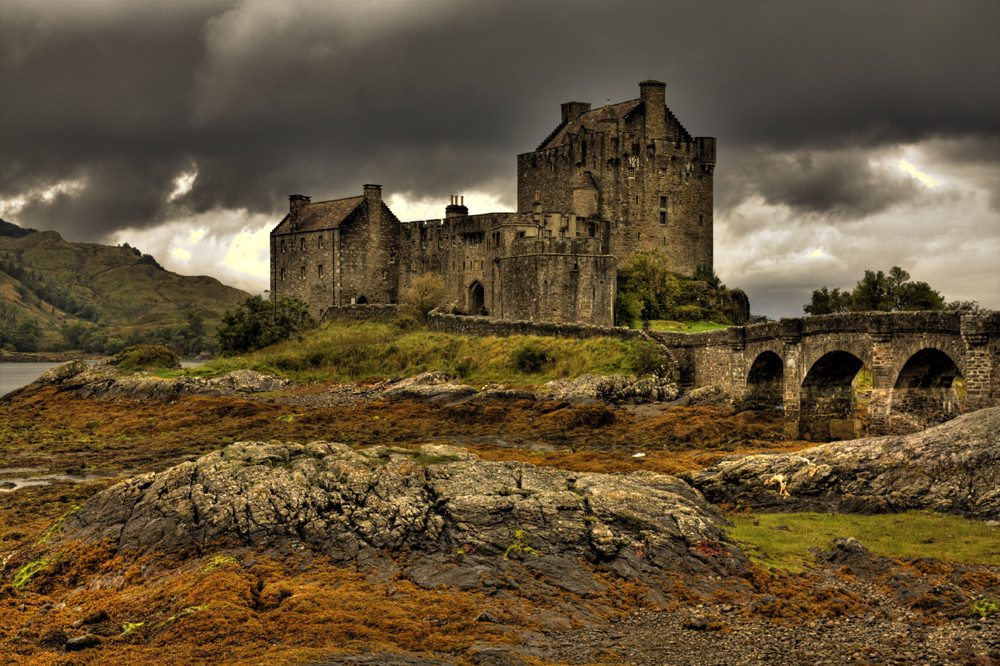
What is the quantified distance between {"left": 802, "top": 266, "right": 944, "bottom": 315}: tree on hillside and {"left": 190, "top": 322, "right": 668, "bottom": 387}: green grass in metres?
20.3

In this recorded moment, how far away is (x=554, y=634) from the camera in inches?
530

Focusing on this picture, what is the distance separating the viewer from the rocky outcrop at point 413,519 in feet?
52.7

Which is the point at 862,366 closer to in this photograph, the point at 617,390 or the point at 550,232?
the point at 617,390

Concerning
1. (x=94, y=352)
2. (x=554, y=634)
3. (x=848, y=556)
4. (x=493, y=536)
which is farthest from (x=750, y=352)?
(x=94, y=352)

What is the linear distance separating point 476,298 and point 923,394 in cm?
3728

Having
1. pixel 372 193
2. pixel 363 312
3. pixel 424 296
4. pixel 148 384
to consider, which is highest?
pixel 372 193

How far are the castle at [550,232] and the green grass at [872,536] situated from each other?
3404 cm

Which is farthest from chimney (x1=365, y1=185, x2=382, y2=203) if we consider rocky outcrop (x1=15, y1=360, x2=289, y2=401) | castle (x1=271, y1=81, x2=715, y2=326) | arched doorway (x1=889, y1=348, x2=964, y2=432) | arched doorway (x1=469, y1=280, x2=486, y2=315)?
arched doorway (x1=889, y1=348, x2=964, y2=432)

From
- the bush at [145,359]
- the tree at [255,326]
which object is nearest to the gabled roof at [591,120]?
the tree at [255,326]

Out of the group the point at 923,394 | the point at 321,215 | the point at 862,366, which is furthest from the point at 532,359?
A: the point at 321,215

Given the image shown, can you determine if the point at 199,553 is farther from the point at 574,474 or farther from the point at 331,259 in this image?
the point at 331,259

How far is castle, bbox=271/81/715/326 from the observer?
54.1 metres

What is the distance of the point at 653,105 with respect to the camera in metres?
63.2

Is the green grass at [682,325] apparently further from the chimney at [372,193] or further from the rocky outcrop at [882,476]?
the rocky outcrop at [882,476]
